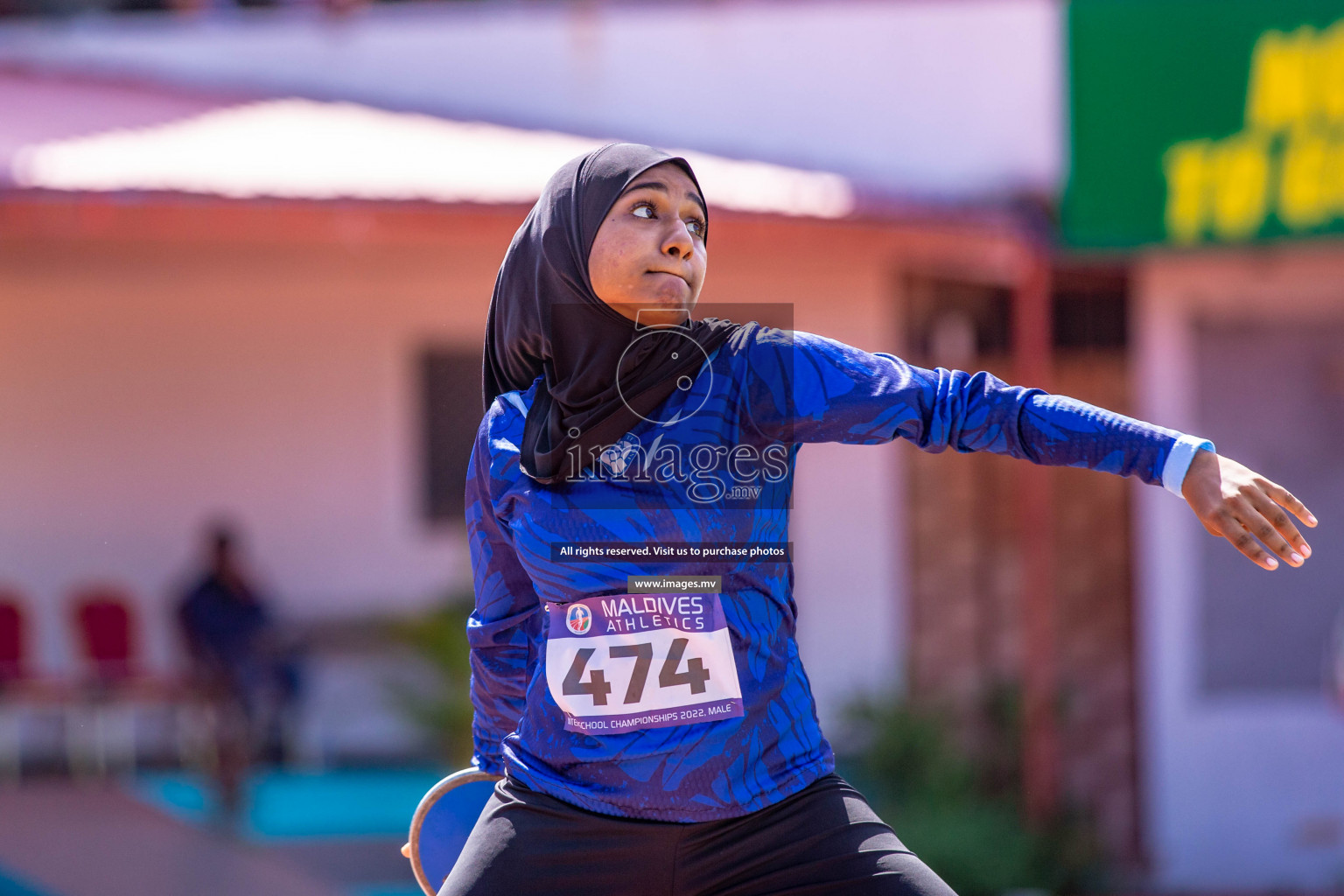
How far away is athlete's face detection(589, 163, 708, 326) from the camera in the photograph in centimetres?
188

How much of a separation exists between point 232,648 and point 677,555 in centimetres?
568

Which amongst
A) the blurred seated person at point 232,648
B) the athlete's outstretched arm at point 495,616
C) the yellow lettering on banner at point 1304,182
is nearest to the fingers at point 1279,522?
the athlete's outstretched arm at point 495,616

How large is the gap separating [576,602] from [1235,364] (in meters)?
5.57

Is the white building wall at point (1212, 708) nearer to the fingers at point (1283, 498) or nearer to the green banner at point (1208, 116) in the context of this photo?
the green banner at point (1208, 116)

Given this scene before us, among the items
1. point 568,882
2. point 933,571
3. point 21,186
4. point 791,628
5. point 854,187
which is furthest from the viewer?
point 933,571

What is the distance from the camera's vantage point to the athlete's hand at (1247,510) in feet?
5.22

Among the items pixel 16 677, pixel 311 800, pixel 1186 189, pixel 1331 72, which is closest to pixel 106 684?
pixel 16 677

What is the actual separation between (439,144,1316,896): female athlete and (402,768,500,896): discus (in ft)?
1.27

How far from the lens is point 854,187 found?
251 inches

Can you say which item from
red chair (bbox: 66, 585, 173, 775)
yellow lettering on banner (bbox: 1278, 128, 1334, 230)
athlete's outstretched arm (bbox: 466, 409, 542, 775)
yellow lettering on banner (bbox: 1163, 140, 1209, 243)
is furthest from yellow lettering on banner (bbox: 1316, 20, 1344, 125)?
red chair (bbox: 66, 585, 173, 775)

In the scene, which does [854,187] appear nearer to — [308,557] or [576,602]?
[308,557]

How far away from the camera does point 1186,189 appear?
597 cm

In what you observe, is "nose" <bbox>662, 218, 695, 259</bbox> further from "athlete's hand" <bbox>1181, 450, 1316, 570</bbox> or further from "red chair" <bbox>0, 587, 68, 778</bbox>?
"red chair" <bbox>0, 587, 68, 778</bbox>

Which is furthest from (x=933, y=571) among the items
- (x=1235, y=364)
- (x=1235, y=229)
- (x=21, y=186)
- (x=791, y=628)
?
(x=791, y=628)
